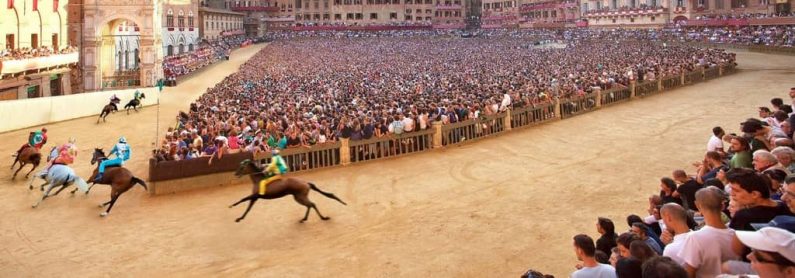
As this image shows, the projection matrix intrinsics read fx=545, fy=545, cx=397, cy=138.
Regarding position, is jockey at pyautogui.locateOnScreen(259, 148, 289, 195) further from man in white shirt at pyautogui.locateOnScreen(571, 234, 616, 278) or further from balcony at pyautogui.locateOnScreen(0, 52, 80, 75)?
balcony at pyautogui.locateOnScreen(0, 52, 80, 75)

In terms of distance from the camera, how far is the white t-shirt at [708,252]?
180 inches

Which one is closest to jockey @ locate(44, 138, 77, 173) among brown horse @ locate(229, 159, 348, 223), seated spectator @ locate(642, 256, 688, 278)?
brown horse @ locate(229, 159, 348, 223)

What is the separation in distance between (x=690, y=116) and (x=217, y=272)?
19372mm

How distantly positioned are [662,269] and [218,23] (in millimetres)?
86618

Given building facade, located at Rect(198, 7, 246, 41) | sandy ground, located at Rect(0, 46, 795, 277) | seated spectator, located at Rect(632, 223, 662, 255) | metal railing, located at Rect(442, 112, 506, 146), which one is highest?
building facade, located at Rect(198, 7, 246, 41)

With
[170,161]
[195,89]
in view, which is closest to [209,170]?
[170,161]

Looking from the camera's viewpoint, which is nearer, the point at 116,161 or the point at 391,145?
the point at 116,161

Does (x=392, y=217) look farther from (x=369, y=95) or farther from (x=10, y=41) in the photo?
(x=10, y=41)

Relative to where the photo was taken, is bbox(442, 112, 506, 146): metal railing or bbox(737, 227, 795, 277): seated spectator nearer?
bbox(737, 227, 795, 277): seated spectator

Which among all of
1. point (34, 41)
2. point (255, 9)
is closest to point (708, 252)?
point (34, 41)

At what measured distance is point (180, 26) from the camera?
2511 inches

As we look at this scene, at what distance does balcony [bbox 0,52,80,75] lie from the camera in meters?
26.9

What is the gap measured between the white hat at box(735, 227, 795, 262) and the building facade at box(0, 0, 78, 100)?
3138 cm

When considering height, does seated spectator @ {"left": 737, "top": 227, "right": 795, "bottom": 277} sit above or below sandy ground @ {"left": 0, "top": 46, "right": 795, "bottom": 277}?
above
